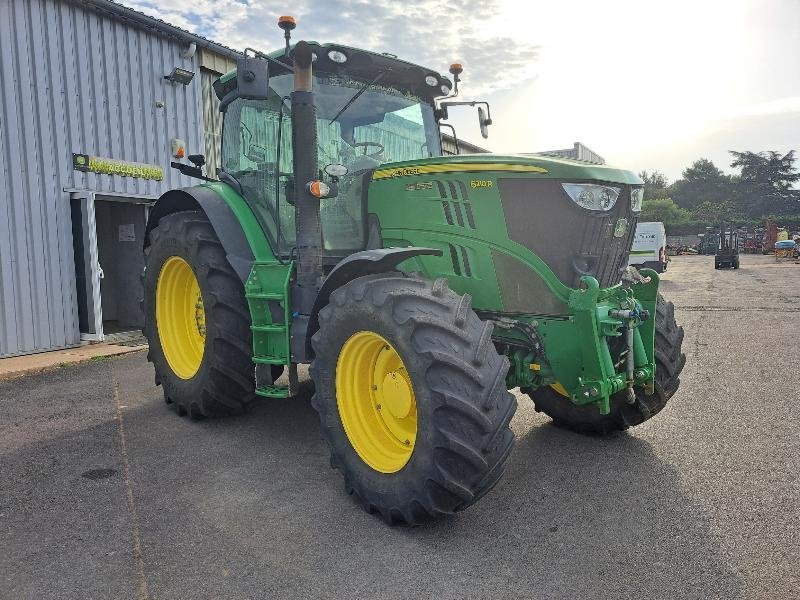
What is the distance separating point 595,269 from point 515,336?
1.90 feet

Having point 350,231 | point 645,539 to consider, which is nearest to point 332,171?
point 350,231

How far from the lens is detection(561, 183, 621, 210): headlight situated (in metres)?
3.25

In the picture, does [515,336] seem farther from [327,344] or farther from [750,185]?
A: [750,185]

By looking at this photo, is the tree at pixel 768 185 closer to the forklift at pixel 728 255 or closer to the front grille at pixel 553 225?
the forklift at pixel 728 255

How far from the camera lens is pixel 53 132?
759 centimetres

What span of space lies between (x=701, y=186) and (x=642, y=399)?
288 ft

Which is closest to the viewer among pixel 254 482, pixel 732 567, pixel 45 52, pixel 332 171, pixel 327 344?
pixel 732 567

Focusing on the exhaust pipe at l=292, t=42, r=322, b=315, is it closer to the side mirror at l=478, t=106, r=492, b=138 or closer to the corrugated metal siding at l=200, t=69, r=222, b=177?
the side mirror at l=478, t=106, r=492, b=138

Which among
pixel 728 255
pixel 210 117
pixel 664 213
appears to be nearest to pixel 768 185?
pixel 664 213

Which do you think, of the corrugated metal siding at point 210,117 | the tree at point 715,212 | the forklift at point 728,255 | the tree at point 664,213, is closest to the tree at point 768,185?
the tree at point 715,212

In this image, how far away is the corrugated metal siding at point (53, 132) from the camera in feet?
23.4

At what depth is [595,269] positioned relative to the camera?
341 centimetres

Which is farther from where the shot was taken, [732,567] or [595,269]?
[595,269]

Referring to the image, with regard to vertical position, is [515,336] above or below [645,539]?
above
